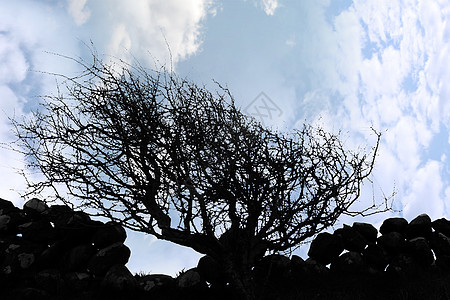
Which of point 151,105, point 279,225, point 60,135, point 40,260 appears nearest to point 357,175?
point 279,225

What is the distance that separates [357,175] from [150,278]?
4552 mm

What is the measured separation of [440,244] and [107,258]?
7270 millimetres

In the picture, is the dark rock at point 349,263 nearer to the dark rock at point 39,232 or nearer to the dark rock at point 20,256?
the dark rock at point 39,232

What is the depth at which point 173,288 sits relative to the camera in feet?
27.3

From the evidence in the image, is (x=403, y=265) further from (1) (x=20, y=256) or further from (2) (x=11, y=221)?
(2) (x=11, y=221)

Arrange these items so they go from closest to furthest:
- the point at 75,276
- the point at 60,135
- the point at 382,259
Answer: the point at 60,135 → the point at 75,276 → the point at 382,259

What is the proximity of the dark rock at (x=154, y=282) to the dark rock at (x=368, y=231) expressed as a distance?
442cm

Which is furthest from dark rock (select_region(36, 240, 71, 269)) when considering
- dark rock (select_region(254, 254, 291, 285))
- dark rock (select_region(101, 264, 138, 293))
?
dark rock (select_region(254, 254, 291, 285))

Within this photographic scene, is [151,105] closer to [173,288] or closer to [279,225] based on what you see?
[279,225]

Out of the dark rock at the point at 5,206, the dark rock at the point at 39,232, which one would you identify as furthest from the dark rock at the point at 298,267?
the dark rock at the point at 5,206

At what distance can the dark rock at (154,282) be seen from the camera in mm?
8227

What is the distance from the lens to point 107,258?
8.55 meters

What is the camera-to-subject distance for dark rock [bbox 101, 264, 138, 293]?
26.2 feet

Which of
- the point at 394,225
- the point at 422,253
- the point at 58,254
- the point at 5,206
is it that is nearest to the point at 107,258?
the point at 58,254
